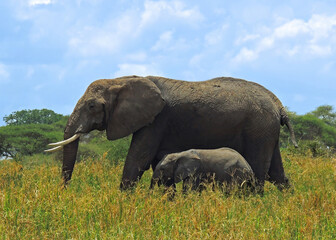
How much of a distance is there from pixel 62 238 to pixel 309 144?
1371 cm

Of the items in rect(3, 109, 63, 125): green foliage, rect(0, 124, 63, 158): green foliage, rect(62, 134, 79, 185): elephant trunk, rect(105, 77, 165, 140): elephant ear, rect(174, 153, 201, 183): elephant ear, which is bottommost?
rect(174, 153, 201, 183): elephant ear

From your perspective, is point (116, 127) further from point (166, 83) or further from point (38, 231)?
point (38, 231)

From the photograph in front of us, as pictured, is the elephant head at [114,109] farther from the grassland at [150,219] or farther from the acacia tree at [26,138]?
the acacia tree at [26,138]

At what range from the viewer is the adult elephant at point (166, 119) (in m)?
6.88

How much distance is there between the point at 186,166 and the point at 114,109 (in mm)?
1574

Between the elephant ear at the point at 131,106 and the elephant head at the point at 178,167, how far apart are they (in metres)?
0.83

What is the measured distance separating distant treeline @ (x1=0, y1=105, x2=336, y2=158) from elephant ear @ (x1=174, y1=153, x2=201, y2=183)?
604 cm

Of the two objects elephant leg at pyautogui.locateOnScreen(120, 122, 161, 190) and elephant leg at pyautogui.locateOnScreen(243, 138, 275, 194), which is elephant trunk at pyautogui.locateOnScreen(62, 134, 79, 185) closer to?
elephant leg at pyautogui.locateOnScreen(120, 122, 161, 190)

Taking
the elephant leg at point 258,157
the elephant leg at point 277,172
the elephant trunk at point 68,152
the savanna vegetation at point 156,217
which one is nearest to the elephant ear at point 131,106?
the elephant trunk at point 68,152

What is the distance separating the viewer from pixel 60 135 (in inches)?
977

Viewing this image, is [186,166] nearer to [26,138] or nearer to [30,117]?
[26,138]

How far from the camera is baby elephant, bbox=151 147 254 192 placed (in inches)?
251

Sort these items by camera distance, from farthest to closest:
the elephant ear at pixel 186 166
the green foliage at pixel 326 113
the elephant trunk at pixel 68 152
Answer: the green foliage at pixel 326 113 < the elephant trunk at pixel 68 152 < the elephant ear at pixel 186 166

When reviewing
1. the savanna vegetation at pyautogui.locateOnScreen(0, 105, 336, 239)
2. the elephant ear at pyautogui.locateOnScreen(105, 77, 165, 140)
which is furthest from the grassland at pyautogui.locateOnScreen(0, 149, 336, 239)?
the elephant ear at pyautogui.locateOnScreen(105, 77, 165, 140)
